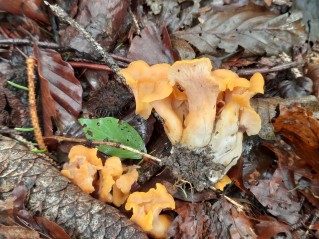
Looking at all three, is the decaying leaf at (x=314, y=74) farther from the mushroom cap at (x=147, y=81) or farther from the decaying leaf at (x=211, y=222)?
the mushroom cap at (x=147, y=81)

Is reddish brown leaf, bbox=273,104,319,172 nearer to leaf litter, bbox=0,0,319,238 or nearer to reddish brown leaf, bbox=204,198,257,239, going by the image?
leaf litter, bbox=0,0,319,238

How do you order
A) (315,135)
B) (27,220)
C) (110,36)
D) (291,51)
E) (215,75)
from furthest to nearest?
(291,51)
(110,36)
(315,135)
(215,75)
(27,220)

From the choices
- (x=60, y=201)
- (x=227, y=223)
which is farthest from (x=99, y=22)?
(x=227, y=223)

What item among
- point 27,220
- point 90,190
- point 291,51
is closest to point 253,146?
point 291,51

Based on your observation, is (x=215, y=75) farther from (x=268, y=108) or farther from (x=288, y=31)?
(x=288, y=31)

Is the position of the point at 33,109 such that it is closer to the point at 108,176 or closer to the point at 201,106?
the point at 108,176

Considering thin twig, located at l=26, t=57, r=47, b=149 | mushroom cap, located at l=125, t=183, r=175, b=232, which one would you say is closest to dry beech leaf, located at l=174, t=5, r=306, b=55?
thin twig, located at l=26, t=57, r=47, b=149

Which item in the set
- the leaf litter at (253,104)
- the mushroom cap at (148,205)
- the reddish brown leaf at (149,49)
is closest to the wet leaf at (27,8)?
the leaf litter at (253,104)
